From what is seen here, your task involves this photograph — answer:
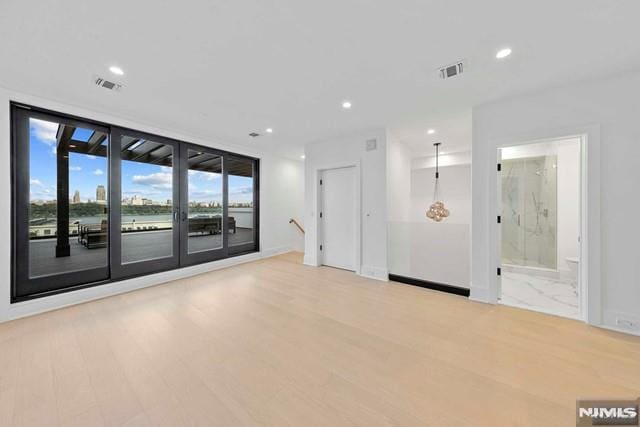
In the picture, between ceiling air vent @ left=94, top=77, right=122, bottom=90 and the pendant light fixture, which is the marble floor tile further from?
ceiling air vent @ left=94, top=77, right=122, bottom=90

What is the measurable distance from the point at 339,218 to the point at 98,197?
409cm

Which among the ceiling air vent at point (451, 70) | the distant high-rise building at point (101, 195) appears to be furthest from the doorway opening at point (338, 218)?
the distant high-rise building at point (101, 195)

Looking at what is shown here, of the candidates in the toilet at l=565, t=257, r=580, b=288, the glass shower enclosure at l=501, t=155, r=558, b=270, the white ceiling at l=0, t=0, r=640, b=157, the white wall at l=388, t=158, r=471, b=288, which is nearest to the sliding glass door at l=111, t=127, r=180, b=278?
the white ceiling at l=0, t=0, r=640, b=157

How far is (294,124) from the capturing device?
3.92 metres

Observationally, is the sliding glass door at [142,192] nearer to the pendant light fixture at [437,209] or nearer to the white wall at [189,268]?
the white wall at [189,268]

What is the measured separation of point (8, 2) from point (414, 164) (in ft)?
22.8

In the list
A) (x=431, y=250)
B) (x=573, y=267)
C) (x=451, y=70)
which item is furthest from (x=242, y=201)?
(x=573, y=267)

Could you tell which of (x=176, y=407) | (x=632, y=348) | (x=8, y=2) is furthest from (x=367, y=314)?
(x=8, y=2)

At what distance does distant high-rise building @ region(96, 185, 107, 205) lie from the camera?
3.42 m

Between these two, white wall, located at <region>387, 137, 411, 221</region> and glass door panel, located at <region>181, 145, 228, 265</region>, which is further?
glass door panel, located at <region>181, 145, 228, 265</region>

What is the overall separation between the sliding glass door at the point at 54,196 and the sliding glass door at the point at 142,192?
0.14m

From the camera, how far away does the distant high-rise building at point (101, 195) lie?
342 centimetres

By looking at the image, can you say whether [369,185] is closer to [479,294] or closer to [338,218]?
[338,218]

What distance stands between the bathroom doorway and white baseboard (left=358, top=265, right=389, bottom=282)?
6.42 ft
